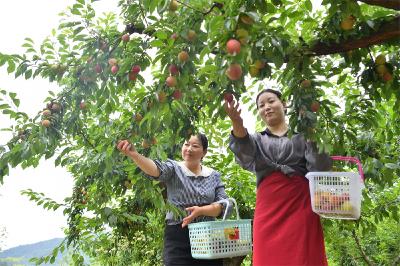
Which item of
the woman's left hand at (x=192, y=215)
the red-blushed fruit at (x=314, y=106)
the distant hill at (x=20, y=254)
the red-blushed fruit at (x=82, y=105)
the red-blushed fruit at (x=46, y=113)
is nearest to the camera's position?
the red-blushed fruit at (x=314, y=106)

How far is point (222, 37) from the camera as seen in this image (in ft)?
3.57

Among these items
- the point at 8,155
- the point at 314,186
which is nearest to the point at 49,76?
the point at 8,155

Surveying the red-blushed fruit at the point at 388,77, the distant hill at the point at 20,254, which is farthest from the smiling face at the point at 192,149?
the distant hill at the point at 20,254

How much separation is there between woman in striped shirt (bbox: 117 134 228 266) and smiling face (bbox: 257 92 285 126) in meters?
0.40

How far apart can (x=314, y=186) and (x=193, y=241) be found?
0.63 m

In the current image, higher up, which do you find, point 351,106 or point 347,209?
point 351,106

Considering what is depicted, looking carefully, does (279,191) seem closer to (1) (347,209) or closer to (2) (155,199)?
(1) (347,209)

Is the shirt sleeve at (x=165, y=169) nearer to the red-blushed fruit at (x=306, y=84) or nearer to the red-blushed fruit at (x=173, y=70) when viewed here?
the red-blushed fruit at (x=173, y=70)

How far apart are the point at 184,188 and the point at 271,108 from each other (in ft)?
1.97

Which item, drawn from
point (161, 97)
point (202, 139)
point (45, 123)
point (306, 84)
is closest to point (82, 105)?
point (45, 123)

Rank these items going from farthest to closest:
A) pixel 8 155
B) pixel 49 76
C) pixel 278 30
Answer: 1. pixel 49 76
2. pixel 8 155
3. pixel 278 30

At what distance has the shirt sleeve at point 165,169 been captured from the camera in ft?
6.70

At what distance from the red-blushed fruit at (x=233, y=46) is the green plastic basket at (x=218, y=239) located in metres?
1.00

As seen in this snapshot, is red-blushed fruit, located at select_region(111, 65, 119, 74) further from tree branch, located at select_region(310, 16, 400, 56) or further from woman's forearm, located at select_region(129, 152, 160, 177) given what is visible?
tree branch, located at select_region(310, 16, 400, 56)
